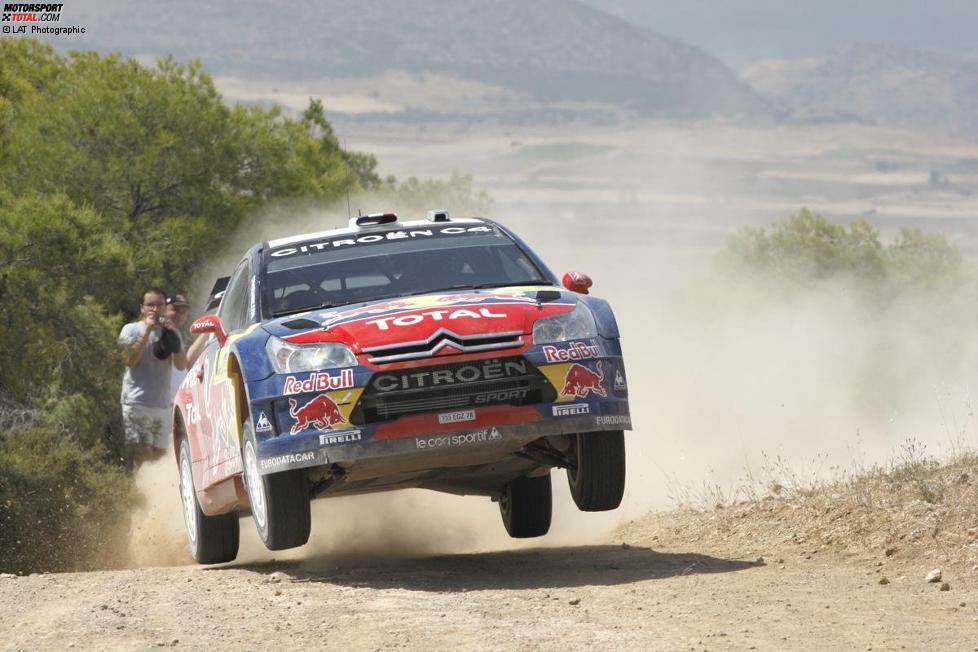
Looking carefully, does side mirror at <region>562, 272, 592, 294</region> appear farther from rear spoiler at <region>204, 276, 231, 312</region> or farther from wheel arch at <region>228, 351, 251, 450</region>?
rear spoiler at <region>204, 276, 231, 312</region>

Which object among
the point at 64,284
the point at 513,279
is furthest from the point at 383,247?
the point at 64,284

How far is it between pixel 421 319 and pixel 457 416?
499mm

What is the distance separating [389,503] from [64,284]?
694 centimetres

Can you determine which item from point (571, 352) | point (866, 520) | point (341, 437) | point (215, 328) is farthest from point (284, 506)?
point (866, 520)

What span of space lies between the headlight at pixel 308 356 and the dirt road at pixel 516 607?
1062mm

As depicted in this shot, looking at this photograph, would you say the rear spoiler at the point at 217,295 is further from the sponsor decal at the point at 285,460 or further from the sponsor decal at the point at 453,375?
the sponsor decal at the point at 453,375

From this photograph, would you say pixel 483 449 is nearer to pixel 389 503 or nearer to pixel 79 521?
pixel 389 503

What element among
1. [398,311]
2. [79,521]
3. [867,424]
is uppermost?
[398,311]

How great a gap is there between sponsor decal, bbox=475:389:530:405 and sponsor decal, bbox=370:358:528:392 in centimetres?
7

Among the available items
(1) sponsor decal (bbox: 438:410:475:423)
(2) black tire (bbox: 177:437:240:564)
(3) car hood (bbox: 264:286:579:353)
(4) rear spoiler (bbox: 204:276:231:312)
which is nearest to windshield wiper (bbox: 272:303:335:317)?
(3) car hood (bbox: 264:286:579:353)

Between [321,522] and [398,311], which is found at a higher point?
[398,311]

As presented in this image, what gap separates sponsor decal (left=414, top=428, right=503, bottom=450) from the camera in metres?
8.45

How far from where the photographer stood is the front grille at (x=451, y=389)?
841 cm

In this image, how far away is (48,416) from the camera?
15.9m
